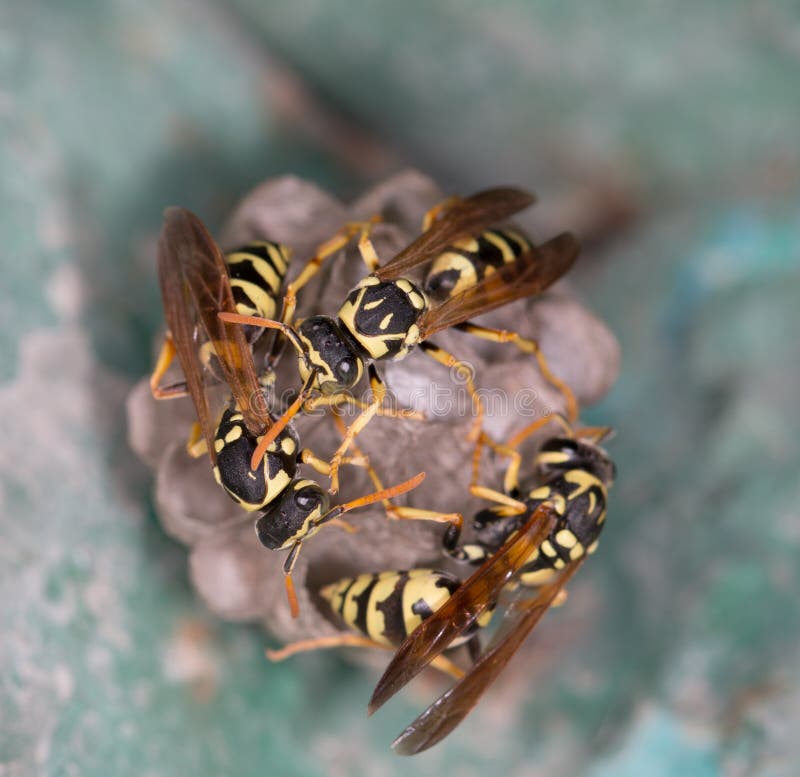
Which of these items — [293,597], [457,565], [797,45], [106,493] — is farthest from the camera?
[797,45]

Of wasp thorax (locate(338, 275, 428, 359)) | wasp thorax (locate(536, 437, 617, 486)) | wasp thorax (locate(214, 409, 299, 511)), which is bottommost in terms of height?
wasp thorax (locate(214, 409, 299, 511))

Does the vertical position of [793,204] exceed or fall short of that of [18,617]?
it exceeds it

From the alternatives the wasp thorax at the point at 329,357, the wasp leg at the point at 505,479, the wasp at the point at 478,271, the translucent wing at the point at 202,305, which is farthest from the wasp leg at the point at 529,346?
the translucent wing at the point at 202,305

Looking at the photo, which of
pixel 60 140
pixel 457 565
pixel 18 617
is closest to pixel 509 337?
pixel 457 565

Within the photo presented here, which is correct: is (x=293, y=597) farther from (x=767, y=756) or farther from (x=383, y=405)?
(x=767, y=756)

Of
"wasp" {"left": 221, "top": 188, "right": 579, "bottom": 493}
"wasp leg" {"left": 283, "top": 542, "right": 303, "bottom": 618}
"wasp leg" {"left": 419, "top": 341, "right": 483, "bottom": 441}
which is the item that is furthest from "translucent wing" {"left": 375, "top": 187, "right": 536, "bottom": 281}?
"wasp leg" {"left": 283, "top": 542, "right": 303, "bottom": 618}

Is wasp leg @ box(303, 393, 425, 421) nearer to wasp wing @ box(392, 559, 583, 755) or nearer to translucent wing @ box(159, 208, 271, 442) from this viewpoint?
translucent wing @ box(159, 208, 271, 442)

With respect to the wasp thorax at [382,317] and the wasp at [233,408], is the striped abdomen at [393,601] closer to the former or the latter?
the wasp at [233,408]
